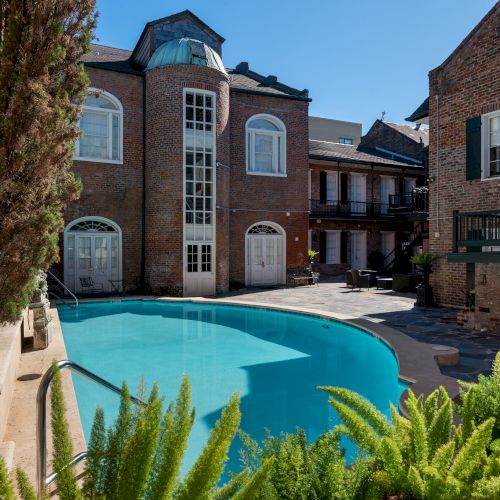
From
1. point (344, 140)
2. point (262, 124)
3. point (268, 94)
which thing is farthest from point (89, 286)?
point (344, 140)

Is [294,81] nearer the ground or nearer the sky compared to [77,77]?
nearer the sky

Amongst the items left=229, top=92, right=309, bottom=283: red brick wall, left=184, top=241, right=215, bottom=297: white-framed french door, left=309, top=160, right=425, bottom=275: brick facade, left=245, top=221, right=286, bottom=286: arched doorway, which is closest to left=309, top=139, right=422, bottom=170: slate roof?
left=309, top=160, right=425, bottom=275: brick facade

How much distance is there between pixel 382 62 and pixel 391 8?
2413 mm

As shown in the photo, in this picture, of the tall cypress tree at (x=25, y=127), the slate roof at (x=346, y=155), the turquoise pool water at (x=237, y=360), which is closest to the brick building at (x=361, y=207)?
the slate roof at (x=346, y=155)

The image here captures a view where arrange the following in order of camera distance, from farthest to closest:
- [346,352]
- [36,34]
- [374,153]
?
[374,153], [346,352], [36,34]

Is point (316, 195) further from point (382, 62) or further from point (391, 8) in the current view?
point (391, 8)

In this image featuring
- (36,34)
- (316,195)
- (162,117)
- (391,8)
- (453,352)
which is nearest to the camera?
(36,34)

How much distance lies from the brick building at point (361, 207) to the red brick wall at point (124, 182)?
900 centimetres

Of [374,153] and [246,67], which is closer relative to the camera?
[246,67]

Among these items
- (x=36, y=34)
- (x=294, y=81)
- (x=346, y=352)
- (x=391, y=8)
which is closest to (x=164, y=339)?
(x=346, y=352)

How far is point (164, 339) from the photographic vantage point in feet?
31.7

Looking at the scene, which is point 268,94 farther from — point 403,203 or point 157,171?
point 403,203

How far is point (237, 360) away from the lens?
809cm

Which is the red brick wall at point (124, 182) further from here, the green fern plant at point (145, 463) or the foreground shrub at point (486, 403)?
the green fern plant at point (145, 463)
